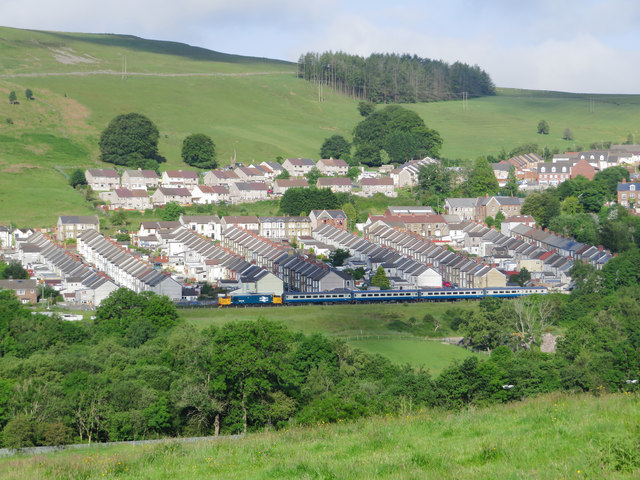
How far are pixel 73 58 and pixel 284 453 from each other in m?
170

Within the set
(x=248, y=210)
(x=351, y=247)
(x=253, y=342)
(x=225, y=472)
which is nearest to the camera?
(x=225, y=472)

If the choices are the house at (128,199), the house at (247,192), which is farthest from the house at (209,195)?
the house at (128,199)

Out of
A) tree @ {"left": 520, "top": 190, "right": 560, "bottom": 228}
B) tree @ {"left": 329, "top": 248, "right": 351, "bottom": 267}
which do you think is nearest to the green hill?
tree @ {"left": 329, "top": 248, "right": 351, "bottom": 267}

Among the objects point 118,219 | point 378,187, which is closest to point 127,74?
point 378,187

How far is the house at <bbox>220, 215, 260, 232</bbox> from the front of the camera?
93.0 meters

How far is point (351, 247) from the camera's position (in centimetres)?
8450

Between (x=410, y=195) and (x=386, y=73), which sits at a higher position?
(x=386, y=73)

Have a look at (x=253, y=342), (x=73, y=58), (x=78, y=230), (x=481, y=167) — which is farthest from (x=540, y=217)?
(x=73, y=58)

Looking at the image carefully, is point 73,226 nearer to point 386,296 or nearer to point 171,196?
point 171,196

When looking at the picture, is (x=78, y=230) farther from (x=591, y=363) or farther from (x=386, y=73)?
(x=386, y=73)

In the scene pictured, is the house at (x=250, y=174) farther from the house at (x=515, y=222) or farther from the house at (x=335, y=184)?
the house at (x=515, y=222)

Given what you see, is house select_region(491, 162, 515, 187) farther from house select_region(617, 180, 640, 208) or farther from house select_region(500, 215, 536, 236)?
house select_region(617, 180, 640, 208)

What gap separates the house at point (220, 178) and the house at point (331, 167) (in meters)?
13.8

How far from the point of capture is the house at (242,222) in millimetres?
93000
